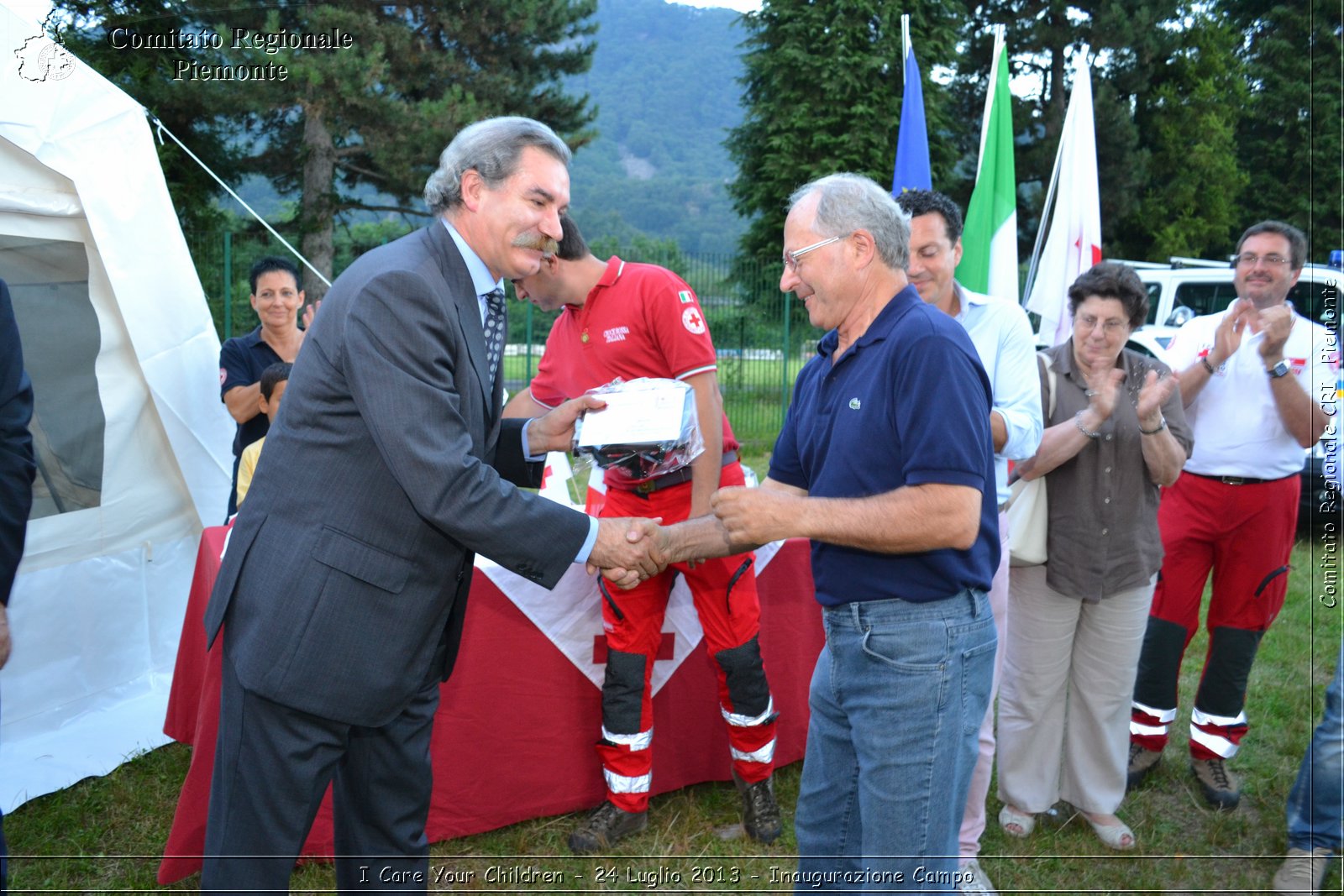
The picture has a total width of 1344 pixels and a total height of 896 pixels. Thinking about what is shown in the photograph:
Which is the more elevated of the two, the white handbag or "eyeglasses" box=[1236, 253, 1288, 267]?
"eyeglasses" box=[1236, 253, 1288, 267]

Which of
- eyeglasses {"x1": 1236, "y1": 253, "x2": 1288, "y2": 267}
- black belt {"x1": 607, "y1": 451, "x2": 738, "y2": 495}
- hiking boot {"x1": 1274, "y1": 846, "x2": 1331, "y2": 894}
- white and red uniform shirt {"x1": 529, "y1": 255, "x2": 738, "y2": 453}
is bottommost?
hiking boot {"x1": 1274, "y1": 846, "x2": 1331, "y2": 894}

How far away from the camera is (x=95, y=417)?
15.0 feet

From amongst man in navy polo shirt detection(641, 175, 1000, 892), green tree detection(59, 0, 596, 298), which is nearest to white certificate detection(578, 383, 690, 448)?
man in navy polo shirt detection(641, 175, 1000, 892)

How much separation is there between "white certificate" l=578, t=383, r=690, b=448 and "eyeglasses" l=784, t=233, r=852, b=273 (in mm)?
761

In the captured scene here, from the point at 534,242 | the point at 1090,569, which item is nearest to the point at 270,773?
the point at 534,242

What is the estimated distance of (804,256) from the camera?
→ 7.52 feet

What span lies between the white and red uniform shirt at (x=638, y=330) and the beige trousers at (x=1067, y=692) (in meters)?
1.59

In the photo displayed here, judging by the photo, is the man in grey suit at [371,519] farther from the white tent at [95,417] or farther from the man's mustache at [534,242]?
the white tent at [95,417]

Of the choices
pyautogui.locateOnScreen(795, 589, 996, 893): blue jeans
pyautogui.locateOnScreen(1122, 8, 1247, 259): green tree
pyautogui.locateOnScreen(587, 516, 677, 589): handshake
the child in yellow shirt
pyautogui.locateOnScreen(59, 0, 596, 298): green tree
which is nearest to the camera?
pyautogui.locateOnScreen(795, 589, 996, 893): blue jeans

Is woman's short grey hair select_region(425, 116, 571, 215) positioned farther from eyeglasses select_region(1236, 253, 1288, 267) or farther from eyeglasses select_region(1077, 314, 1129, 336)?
eyeglasses select_region(1236, 253, 1288, 267)

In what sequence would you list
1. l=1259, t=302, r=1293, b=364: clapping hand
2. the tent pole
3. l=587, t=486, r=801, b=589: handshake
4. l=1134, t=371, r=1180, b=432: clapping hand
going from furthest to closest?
the tent pole < l=1259, t=302, r=1293, b=364: clapping hand < l=1134, t=371, r=1180, b=432: clapping hand < l=587, t=486, r=801, b=589: handshake

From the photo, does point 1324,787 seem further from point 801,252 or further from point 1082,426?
point 801,252

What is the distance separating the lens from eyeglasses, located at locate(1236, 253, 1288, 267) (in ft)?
12.7

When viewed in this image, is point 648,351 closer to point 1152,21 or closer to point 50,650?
point 50,650
